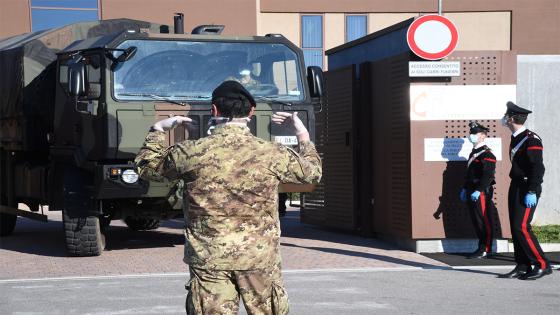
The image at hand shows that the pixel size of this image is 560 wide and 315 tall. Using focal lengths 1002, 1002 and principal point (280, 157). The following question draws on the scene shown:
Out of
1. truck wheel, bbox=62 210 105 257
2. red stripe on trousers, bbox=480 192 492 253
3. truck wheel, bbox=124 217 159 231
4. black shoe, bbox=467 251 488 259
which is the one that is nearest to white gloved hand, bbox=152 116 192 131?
truck wheel, bbox=62 210 105 257

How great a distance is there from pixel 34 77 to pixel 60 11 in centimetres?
1912

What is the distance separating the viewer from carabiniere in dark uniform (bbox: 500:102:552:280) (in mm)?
10219

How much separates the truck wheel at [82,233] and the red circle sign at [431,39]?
4.53 metres

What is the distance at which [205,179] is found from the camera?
489 cm

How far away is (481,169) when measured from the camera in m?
12.0

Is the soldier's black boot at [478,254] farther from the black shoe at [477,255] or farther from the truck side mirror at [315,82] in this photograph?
the truck side mirror at [315,82]

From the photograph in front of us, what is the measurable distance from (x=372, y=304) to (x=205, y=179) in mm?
4212

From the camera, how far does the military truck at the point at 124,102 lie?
1171 centimetres

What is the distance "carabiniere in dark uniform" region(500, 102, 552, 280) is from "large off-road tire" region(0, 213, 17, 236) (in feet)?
27.6

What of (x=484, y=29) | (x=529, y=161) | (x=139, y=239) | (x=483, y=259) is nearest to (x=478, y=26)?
(x=484, y=29)

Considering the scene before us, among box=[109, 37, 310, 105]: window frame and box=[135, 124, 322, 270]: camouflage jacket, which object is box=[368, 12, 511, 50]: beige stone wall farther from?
box=[135, 124, 322, 270]: camouflage jacket

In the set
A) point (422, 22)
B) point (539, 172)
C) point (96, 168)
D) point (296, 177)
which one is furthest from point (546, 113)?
point (296, 177)

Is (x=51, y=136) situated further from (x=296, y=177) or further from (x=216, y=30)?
(x=296, y=177)

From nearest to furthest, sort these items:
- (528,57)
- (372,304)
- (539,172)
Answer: (372,304)
(539,172)
(528,57)
